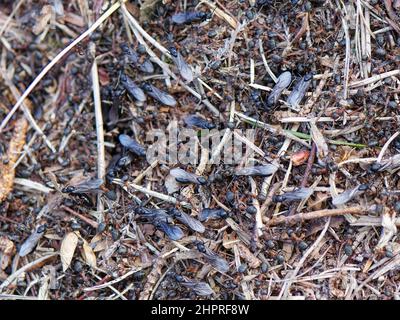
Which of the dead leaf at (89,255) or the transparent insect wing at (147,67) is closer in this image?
the dead leaf at (89,255)

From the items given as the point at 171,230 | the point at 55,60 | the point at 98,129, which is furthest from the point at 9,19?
the point at 171,230

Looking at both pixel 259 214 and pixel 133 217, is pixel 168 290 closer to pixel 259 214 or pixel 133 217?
pixel 133 217

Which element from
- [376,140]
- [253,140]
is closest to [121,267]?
[253,140]

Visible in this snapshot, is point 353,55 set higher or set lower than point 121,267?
higher

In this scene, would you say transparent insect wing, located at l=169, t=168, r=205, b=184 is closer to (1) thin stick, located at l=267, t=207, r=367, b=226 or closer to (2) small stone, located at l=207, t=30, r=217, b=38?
(1) thin stick, located at l=267, t=207, r=367, b=226

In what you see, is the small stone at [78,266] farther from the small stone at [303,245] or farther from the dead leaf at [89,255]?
the small stone at [303,245]

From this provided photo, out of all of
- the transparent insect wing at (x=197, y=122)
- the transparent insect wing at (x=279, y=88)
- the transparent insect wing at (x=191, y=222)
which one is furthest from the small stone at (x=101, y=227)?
the transparent insect wing at (x=279, y=88)
